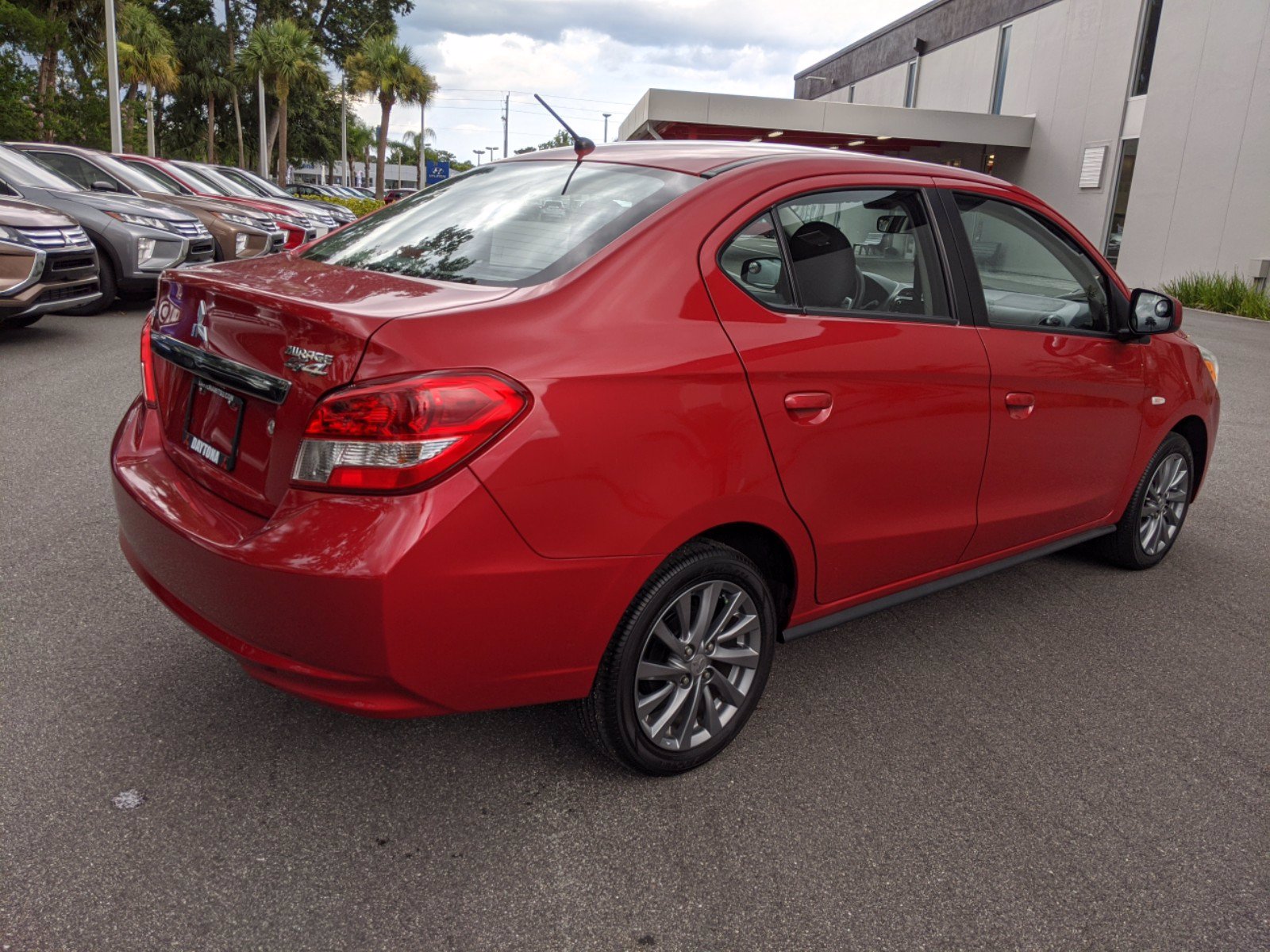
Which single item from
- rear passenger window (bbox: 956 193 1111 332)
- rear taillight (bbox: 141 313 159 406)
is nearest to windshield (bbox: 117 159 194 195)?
rear taillight (bbox: 141 313 159 406)

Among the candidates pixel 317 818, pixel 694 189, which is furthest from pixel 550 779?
pixel 694 189

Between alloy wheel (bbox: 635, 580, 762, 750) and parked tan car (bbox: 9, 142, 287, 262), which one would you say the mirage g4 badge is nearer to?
alloy wheel (bbox: 635, 580, 762, 750)

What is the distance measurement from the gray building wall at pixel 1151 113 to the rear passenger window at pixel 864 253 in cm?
1915

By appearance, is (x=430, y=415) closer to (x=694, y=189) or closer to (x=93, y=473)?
(x=694, y=189)

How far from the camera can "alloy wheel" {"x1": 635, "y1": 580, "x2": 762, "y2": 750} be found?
2.73m

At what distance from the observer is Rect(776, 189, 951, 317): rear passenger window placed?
2943mm

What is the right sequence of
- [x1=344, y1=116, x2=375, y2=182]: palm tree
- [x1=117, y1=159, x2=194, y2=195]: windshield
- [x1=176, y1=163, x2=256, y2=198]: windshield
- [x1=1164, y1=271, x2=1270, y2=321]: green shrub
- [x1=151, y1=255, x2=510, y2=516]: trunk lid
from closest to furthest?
[x1=151, y1=255, x2=510, y2=516]: trunk lid, [x1=117, y1=159, x2=194, y2=195]: windshield, [x1=176, y1=163, x2=256, y2=198]: windshield, [x1=1164, y1=271, x2=1270, y2=321]: green shrub, [x1=344, y1=116, x2=375, y2=182]: palm tree

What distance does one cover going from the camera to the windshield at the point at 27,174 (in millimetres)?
10227

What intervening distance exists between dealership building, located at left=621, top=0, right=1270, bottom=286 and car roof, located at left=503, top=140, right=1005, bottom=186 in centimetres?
1713

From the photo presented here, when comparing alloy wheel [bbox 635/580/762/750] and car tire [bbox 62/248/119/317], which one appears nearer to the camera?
alloy wheel [bbox 635/580/762/750]

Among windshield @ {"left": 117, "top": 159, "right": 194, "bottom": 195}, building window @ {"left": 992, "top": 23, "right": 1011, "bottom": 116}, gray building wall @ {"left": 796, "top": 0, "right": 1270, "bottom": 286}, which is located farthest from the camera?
building window @ {"left": 992, "top": 23, "right": 1011, "bottom": 116}

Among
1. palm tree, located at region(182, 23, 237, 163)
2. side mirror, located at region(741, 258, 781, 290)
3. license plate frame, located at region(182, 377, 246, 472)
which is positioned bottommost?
license plate frame, located at region(182, 377, 246, 472)

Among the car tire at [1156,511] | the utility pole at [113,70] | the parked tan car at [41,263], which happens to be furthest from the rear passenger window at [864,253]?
the utility pole at [113,70]

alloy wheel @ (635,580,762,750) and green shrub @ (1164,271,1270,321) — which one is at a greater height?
green shrub @ (1164,271,1270,321)
